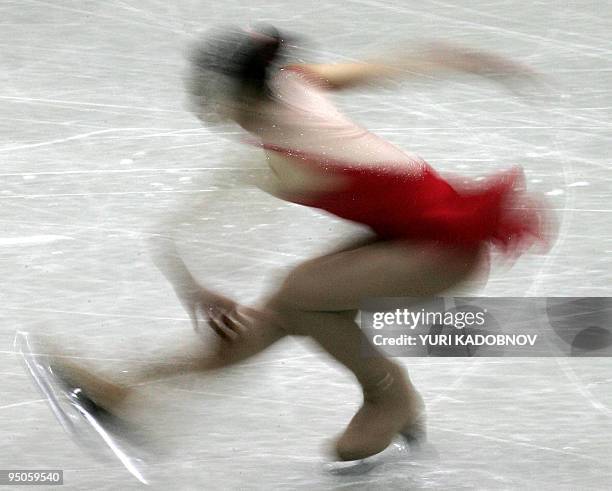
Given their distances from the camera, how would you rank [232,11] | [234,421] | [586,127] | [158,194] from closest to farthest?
[234,421] < [158,194] < [586,127] < [232,11]

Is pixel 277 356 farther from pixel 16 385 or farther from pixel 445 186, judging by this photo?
pixel 445 186

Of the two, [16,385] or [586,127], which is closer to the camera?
[16,385]

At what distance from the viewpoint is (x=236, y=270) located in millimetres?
4926

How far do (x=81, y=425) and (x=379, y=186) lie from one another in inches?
41.2

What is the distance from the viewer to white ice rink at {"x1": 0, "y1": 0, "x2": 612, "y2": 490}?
3758mm

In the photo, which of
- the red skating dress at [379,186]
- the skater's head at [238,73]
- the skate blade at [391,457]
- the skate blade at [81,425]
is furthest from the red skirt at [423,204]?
the skate blade at [81,425]

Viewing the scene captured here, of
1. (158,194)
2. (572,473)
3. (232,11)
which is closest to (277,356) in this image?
(572,473)

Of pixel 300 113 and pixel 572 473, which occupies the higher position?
pixel 300 113

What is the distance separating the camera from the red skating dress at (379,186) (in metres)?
3.31

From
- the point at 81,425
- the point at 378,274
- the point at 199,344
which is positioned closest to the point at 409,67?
the point at 378,274

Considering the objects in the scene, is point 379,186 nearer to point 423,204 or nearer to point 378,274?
point 423,204

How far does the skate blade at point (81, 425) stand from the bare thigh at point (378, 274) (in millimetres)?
604

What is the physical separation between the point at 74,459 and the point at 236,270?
1.31 metres

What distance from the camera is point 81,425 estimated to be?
369 centimetres
